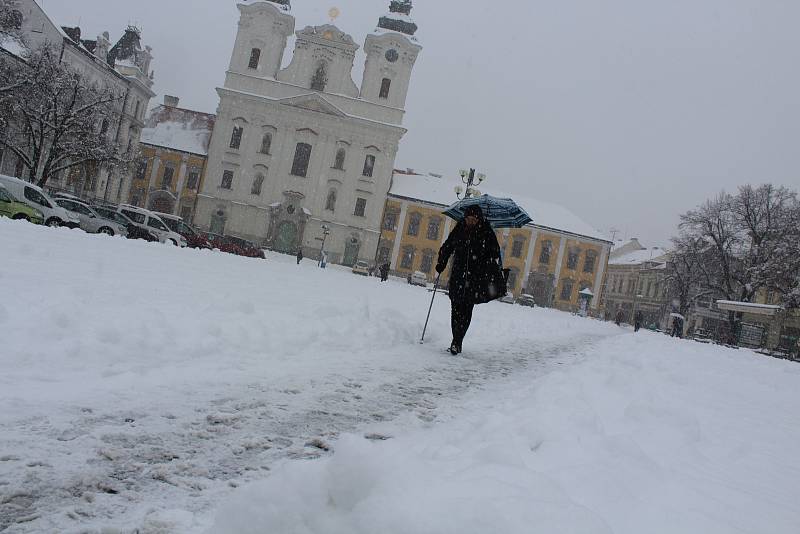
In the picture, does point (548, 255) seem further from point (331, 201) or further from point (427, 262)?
point (331, 201)

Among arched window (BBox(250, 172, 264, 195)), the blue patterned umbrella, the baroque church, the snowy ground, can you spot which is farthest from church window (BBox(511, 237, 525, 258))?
the snowy ground

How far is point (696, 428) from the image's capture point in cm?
427

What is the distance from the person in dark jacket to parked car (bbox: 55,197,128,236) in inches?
720

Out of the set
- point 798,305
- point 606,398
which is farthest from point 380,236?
point 606,398

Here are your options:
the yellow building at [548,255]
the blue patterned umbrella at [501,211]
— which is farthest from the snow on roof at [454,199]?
the blue patterned umbrella at [501,211]

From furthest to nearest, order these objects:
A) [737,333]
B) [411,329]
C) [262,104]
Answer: [262,104] < [737,333] < [411,329]

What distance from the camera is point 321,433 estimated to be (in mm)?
3307

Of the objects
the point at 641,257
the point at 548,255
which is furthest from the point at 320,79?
the point at 641,257

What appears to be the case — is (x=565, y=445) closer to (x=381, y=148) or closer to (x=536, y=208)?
(x=381, y=148)

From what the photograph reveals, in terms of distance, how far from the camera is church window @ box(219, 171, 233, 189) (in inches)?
1969

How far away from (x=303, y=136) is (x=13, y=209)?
35.0m

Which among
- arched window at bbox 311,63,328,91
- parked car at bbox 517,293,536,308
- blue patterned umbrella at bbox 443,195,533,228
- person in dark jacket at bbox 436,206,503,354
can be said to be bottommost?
parked car at bbox 517,293,536,308

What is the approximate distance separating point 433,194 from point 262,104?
19329mm

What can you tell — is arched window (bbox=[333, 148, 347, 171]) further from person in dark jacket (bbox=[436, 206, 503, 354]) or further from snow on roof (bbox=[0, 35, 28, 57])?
person in dark jacket (bbox=[436, 206, 503, 354])
